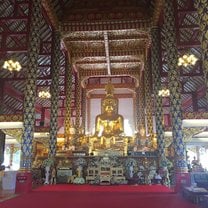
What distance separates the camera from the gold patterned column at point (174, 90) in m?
9.40

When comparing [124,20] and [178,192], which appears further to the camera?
[124,20]

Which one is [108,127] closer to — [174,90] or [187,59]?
[187,59]

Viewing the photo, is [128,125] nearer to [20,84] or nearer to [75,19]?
[20,84]

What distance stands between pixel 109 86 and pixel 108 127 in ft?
11.6

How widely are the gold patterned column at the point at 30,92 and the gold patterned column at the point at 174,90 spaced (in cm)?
514

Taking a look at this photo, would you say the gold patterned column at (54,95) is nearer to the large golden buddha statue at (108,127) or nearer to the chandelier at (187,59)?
the large golden buddha statue at (108,127)

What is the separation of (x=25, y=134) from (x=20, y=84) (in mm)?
11205

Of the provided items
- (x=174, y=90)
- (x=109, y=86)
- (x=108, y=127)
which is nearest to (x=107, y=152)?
(x=108, y=127)

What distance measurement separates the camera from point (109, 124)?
1745cm

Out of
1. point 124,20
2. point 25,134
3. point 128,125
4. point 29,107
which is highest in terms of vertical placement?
point 124,20

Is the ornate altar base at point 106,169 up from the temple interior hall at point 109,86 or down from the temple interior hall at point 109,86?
down

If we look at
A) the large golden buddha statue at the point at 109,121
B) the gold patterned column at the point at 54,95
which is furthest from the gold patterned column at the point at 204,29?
the large golden buddha statue at the point at 109,121

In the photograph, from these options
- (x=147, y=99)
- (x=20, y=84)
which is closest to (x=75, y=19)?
(x=147, y=99)

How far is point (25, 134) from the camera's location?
998 centimetres
